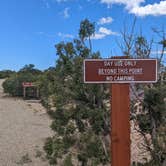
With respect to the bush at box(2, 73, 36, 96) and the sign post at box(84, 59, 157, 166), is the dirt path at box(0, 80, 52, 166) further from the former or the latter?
the bush at box(2, 73, 36, 96)

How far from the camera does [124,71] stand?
6445 mm

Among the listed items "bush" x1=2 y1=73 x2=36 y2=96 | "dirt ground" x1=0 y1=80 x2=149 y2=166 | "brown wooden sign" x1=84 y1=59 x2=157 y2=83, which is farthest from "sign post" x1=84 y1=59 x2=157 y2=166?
"bush" x1=2 y1=73 x2=36 y2=96

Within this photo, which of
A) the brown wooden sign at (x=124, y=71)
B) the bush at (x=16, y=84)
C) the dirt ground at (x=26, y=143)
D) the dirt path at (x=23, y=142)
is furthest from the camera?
the bush at (x=16, y=84)

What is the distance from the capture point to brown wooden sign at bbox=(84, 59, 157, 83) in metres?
6.43

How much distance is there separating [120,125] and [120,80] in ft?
1.90

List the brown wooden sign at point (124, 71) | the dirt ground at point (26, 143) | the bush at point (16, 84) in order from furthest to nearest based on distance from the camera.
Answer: the bush at point (16, 84), the dirt ground at point (26, 143), the brown wooden sign at point (124, 71)

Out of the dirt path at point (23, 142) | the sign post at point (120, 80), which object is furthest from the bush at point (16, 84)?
the sign post at point (120, 80)

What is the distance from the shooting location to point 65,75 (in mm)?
9633

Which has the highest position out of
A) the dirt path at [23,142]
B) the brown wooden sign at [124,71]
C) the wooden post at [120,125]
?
the brown wooden sign at [124,71]

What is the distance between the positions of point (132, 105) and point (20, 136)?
31.9 ft

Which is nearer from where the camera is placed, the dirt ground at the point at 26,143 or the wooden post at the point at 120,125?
the wooden post at the point at 120,125

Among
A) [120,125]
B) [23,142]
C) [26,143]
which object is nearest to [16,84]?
[23,142]

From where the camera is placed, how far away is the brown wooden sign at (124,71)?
643cm

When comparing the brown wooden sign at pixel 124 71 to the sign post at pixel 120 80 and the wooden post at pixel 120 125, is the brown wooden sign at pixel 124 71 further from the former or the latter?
the wooden post at pixel 120 125
